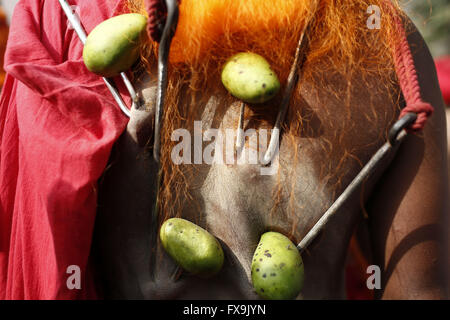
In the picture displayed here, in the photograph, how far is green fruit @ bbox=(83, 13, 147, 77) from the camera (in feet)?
2.05

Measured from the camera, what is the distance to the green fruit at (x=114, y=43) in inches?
24.6

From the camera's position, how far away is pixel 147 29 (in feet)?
1.98

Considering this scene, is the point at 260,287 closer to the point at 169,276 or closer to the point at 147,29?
the point at 169,276

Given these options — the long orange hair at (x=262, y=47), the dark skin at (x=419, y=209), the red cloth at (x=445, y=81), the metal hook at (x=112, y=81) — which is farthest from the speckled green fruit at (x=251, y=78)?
the red cloth at (x=445, y=81)

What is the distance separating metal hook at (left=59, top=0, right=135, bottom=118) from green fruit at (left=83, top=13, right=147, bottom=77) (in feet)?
0.09

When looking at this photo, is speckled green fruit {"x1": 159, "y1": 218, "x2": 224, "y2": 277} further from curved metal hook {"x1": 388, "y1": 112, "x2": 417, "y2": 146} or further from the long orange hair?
curved metal hook {"x1": 388, "y1": 112, "x2": 417, "y2": 146}

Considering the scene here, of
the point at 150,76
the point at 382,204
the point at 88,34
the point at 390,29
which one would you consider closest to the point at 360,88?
the point at 390,29

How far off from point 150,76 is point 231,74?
0.41 feet

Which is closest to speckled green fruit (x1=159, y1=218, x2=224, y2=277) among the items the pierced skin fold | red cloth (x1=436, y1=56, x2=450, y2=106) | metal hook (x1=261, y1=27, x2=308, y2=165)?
the pierced skin fold

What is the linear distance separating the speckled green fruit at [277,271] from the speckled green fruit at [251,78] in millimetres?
203

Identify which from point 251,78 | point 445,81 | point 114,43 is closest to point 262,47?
point 251,78

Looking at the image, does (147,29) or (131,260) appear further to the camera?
(131,260)

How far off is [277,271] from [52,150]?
35 centimetres

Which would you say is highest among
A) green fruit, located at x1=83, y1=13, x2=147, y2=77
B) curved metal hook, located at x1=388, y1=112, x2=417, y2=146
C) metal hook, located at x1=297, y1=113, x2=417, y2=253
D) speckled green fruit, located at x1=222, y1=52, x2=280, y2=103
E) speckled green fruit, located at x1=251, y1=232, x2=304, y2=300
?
green fruit, located at x1=83, y1=13, x2=147, y2=77
